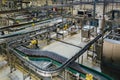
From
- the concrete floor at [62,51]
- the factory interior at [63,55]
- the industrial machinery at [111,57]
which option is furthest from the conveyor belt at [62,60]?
the concrete floor at [62,51]

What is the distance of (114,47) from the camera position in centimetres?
315

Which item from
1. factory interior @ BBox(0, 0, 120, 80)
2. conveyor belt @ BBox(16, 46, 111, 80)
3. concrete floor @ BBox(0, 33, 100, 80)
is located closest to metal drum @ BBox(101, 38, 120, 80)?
factory interior @ BBox(0, 0, 120, 80)

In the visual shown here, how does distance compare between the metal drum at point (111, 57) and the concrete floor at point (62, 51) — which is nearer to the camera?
the metal drum at point (111, 57)

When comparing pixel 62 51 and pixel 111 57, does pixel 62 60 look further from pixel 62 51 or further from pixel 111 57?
pixel 62 51

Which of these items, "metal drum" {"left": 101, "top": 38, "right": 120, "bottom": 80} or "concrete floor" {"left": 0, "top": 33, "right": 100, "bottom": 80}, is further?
"concrete floor" {"left": 0, "top": 33, "right": 100, "bottom": 80}

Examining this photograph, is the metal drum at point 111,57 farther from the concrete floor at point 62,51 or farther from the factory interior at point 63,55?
the concrete floor at point 62,51

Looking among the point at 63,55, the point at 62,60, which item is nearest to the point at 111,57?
the point at 62,60

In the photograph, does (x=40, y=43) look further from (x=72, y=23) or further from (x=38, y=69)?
(x=38, y=69)

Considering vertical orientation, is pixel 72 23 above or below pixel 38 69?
above

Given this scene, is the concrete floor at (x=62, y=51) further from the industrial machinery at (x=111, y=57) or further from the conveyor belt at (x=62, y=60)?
the industrial machinery at (x=111, y=57)

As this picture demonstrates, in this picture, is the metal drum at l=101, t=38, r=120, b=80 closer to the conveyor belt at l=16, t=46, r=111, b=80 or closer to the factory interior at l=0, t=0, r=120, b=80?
the factory interior at l=0, t=0, r=120, b=80

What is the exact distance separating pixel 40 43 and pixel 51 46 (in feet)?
2.05

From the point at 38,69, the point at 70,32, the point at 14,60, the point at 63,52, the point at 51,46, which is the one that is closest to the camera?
the point at 38,69

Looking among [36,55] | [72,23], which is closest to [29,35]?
[36,55]
